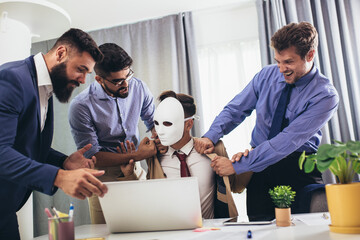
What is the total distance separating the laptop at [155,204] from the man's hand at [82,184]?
10 cm

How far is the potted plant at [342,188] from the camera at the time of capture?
106cm

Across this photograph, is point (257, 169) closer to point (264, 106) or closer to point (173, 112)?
point (264, 106)

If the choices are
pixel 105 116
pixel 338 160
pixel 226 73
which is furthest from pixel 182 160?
pixel 226 73

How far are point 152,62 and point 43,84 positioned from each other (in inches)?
78.2

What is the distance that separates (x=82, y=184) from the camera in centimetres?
129

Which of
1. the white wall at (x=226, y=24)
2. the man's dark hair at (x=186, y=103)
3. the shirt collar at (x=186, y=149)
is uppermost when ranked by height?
the white wall at (x=226, y=24)

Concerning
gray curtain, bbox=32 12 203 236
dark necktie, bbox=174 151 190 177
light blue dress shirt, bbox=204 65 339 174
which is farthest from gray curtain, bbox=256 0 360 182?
dark necktie, bbox=174 151 190 177

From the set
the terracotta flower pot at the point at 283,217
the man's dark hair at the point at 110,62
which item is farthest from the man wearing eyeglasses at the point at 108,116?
the terracotta flower pot at the point at 283,217

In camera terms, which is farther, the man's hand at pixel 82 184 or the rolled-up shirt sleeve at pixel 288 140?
the rolled-up shirt sleeve at pixel 288 140

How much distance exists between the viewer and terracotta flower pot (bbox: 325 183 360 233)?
1069 millimetres

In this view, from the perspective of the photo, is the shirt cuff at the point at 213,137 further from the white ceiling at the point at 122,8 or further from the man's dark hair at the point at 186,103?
the white ceiling at the point at 122,8

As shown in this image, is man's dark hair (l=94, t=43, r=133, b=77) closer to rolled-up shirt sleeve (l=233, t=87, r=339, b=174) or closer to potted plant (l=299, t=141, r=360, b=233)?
rolled-up shirt sleeve (l=233, t=87, r=339, b=174)

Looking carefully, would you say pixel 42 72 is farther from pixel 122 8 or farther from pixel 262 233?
pixel 122 8

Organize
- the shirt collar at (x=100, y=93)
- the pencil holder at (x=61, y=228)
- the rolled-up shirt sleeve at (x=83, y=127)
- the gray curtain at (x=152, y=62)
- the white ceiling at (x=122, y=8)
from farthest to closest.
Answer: the gray curtain at (x=152, y=62), the white ceiling at (x=122, y=8), the shirt collar at (x=100, y=93), the rolled-up shirt sleeve at (x=83, y=127), the pencil holder at (x=61, y=228)
